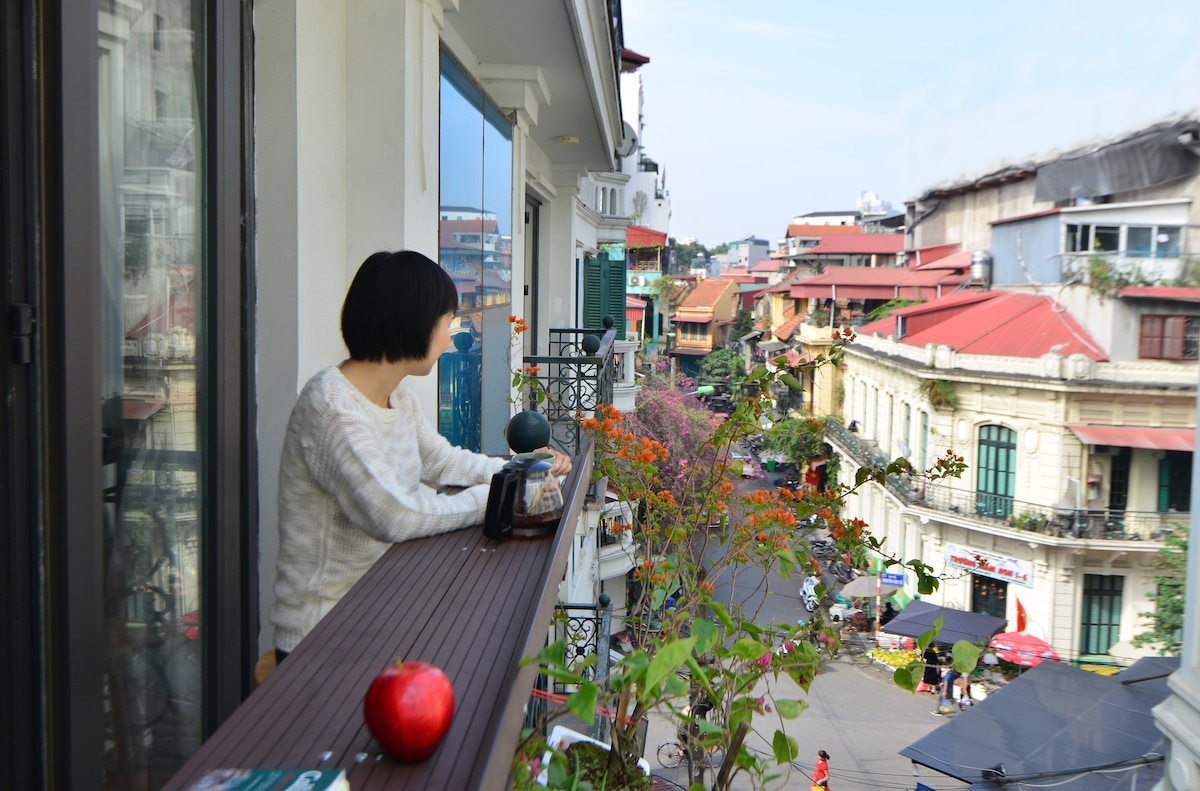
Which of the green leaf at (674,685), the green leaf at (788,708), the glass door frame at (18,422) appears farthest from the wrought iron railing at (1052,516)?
the glass door frame at (18,422)

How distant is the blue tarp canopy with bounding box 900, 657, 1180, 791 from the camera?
22.9ft

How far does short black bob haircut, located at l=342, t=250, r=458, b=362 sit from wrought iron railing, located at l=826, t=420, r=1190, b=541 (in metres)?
17.9

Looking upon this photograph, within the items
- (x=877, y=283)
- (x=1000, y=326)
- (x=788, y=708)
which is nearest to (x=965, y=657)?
(x=788, y=708)

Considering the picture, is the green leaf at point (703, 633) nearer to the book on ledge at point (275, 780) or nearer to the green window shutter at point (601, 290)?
the book on ledge at point (275, 780)

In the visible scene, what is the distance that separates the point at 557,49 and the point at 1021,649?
1583cm

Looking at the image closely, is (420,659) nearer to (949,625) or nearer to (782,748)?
(782,748)

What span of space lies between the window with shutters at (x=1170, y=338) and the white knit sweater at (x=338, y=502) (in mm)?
20746

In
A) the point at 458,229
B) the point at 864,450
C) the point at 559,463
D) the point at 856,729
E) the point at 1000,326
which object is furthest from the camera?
the point at 864,450

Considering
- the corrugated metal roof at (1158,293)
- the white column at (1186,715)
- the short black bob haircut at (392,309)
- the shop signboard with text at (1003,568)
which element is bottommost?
the shop signboard with text at (1003,568)

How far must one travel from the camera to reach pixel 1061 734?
25.1 feet

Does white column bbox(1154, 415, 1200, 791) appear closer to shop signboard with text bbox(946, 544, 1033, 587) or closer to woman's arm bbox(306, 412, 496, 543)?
woman's arm bbox(306, 412, 496, 543)

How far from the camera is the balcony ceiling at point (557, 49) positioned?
4.38 metres

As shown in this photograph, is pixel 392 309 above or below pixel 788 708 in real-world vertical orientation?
above

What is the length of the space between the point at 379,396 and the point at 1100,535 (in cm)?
2002
